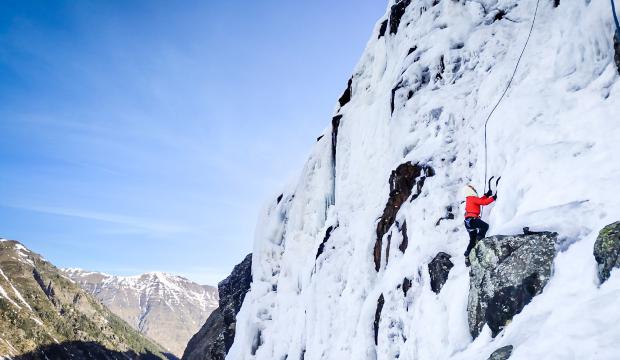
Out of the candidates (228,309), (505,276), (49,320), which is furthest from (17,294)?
(505,276)

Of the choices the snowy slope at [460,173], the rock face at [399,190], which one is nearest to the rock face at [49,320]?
the snowy slope at [460,173]

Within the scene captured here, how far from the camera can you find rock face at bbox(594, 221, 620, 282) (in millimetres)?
5527

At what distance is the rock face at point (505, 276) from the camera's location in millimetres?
6867

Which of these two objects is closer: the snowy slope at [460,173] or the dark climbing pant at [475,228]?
the snowy slope at [460,173]

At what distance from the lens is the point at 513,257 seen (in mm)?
7332

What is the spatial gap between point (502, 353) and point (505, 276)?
1.71m

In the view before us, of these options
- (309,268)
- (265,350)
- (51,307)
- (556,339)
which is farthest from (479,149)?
(51,307)

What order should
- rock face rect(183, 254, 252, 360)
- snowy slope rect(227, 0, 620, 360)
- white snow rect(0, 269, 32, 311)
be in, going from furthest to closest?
white snow rect(0, 269, 32, 311)
rock face rect(183, 254, 252, 360)
snowy slope rect(227, 0, 620, 360)

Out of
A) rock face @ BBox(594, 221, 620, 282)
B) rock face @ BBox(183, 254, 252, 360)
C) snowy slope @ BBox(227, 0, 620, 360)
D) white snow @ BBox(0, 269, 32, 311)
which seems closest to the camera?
rock face @ BBox(594, 221, 620, 282)

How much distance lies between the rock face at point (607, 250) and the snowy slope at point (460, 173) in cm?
20

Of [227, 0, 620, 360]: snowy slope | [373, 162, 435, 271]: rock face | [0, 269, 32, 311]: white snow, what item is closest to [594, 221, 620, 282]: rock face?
[227, 0, 620, 360]: snowy slope

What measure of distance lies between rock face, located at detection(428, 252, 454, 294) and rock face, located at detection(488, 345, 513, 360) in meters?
3.74

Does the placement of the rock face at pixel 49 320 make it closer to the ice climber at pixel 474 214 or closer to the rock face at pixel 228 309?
the rock face at pixel 228 309

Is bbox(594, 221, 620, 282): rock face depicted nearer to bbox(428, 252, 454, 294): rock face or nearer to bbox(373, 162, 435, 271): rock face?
bbox(428, 252, 454, 294): rock face
